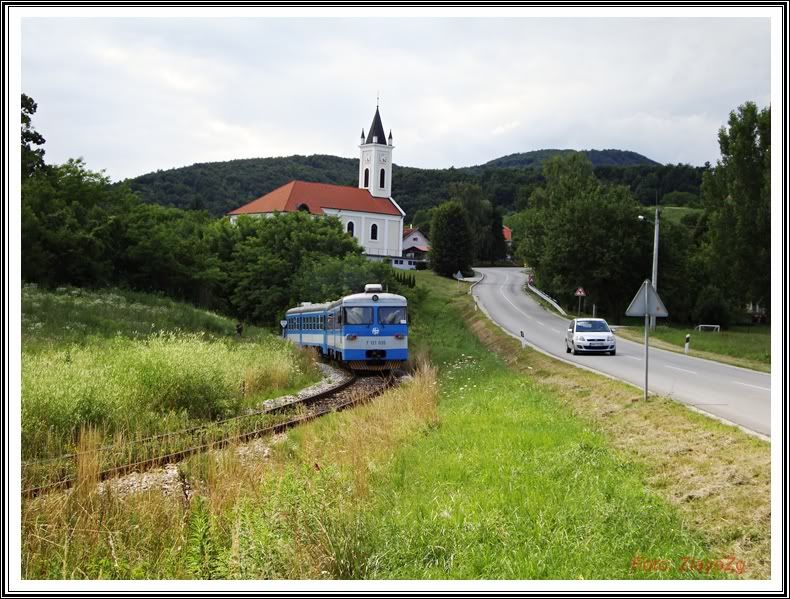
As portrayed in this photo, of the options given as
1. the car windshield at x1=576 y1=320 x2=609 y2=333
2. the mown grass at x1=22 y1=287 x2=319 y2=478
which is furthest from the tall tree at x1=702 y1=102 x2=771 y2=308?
the mown grass at x1=22 y1=287 x2=319 y2=478

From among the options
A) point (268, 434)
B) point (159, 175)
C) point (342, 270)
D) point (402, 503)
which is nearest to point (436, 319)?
point (342, 270)

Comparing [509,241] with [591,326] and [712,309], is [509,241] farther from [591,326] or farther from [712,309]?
[591,326]

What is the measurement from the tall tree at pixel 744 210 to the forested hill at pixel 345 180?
283 feet

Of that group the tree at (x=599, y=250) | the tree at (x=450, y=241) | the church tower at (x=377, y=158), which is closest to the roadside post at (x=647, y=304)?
the tree at (x=599, y=250)

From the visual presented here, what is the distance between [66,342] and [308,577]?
62.2 ft

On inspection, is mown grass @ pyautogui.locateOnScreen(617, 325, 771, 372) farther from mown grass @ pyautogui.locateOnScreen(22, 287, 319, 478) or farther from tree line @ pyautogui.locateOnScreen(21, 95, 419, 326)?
tree line @ pyautogui.locateOnScreen(21, 95, 419, 326)

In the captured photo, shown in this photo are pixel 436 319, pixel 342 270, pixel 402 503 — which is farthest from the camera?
pixel 436 319

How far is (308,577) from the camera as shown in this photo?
6902 millimetres

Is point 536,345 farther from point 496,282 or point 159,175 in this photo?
point 159,175

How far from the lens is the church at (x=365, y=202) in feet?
317

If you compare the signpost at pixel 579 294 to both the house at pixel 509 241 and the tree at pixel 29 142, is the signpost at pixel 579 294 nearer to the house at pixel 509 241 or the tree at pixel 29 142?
the tree at pixel 29 142

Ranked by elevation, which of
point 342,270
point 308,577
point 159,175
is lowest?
point 308,577

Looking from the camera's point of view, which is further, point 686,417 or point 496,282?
point 496,282

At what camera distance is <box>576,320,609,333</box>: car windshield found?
30672 millimetres
